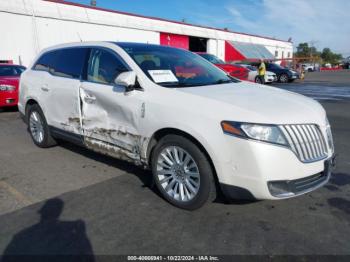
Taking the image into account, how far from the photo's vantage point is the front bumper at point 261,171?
112 inches

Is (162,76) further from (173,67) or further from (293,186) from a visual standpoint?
(293,186)

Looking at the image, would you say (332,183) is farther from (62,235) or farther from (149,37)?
(149,37)

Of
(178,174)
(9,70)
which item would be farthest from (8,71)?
(178,174)

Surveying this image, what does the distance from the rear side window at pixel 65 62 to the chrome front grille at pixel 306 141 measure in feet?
9.83

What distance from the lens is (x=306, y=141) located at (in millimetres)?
3080

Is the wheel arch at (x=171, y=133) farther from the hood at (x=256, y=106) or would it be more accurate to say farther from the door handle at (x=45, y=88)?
the door handle at (x=45, y=88)

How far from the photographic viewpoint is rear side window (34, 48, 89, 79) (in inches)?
184

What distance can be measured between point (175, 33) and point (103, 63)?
2883 centimetres

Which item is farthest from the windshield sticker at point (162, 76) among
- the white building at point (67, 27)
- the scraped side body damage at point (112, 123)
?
the white building at point (67, 27)

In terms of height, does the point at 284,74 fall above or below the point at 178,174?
above

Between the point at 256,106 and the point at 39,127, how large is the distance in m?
4.13

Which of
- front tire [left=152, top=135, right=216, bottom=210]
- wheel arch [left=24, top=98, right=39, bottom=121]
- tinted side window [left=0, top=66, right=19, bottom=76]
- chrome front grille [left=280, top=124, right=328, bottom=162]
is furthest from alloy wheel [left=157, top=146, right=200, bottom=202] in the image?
tinted side window [left=0, top=66, right=19, bottom=76]

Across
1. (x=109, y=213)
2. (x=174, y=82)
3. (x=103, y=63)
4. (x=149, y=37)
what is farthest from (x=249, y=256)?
(x=149, y=37)

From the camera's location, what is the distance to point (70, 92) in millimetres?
4637
